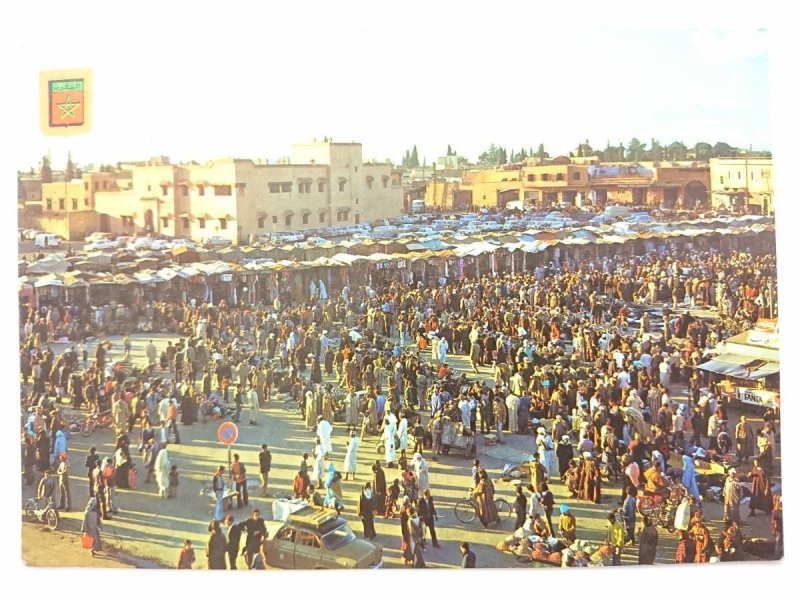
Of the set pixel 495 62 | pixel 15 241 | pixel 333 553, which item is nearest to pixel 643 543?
pixel 333 553

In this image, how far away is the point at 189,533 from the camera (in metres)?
8.03

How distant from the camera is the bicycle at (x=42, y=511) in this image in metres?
8.15

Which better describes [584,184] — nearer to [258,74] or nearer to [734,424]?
[734,424]

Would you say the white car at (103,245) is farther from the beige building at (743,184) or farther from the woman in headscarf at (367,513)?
the beige building at (743,184)

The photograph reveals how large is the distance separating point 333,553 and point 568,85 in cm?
528

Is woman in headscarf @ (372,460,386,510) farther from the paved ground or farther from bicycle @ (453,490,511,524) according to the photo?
bicycle @ (453,490,511,524)

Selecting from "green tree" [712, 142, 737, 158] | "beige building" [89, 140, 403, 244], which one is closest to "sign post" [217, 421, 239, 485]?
"beige building" [89, 140, 403, 244]

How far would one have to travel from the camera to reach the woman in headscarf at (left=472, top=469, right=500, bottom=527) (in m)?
7.94

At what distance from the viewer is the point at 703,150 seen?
8664 mm

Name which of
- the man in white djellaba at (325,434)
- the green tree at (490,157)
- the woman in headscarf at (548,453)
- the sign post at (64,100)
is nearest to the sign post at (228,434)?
the man in white djellaba at (325,434)

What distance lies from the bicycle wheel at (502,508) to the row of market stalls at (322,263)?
248 centimetres

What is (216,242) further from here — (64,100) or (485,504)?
(485,504)

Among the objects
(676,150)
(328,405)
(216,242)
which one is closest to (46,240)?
(216,242)

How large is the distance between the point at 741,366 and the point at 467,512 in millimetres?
3222
